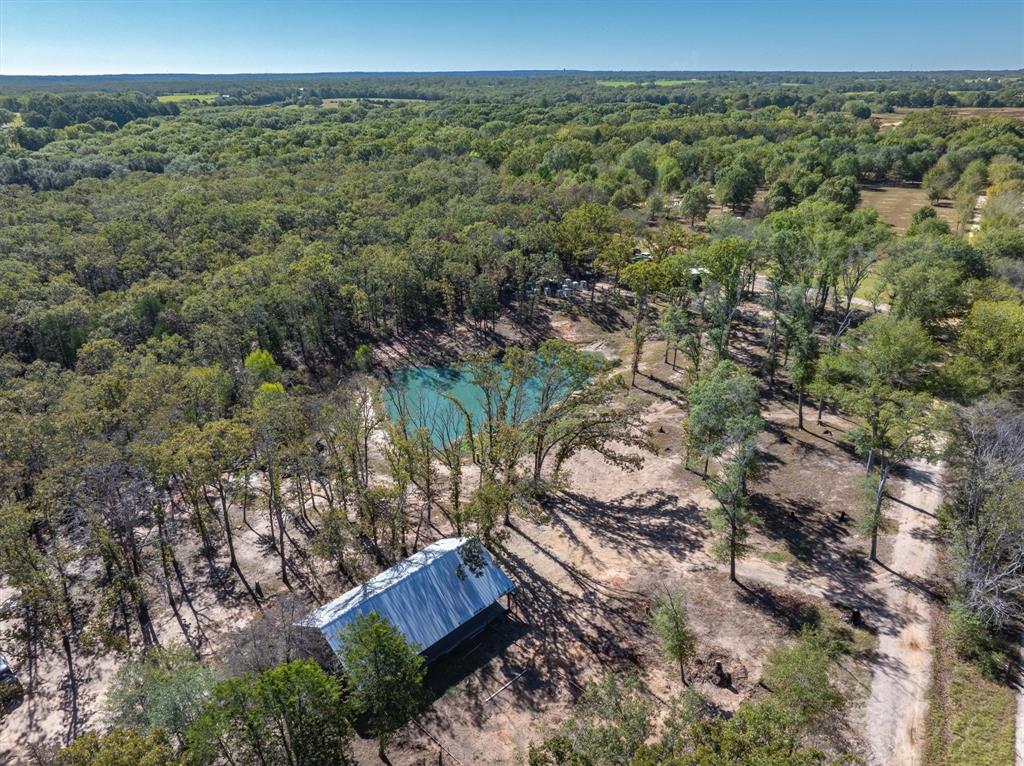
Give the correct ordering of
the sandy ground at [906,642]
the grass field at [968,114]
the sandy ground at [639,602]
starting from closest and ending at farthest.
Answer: the sandy ground at [906,642] < the sandy ground at [639,602] < the grass field at [968,114]

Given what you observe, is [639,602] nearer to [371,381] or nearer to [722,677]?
[722,677]

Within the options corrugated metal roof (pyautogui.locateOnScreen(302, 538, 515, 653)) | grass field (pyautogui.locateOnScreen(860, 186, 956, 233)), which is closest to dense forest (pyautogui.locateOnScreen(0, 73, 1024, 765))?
corrugated metal roof (pyautogui.locateOnScreen(302, 538, 515, 653))

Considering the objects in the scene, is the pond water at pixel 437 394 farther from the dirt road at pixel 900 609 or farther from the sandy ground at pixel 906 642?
the sandy ground at pixel 906 642

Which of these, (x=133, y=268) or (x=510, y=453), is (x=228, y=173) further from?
(x=510, y=453)

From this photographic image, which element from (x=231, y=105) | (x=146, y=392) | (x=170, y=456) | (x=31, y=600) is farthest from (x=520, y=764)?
(x=231, y=105)

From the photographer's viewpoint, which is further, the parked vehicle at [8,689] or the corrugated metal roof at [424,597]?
the corrugated metal roof at [424,597]

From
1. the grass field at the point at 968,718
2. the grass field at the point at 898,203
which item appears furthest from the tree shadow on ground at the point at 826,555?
the grass field at the point at 898,203
